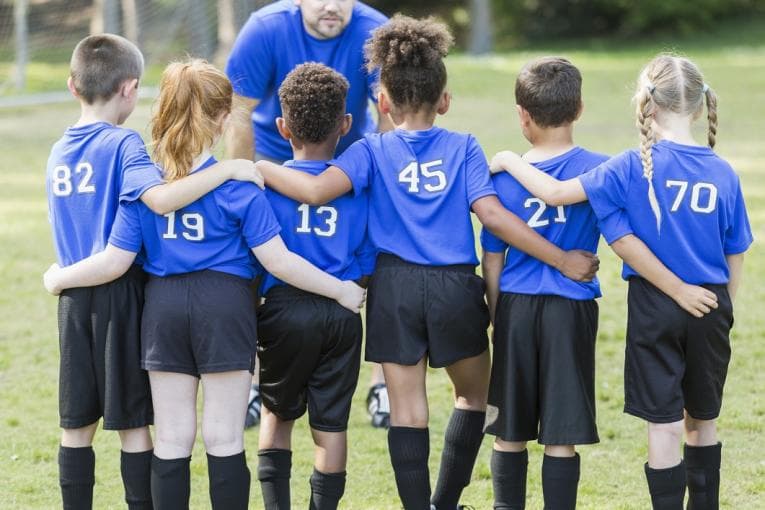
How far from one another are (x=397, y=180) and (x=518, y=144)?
9452mm

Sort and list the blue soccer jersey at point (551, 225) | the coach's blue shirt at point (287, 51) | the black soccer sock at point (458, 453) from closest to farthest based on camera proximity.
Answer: the blue soccer jersey at point (551, 225) → the black soccer sock at point (458, 453) → the coach's blue shirt at point (287, 51)

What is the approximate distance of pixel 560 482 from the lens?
3.64 m

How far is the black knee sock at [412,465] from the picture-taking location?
3746 mm

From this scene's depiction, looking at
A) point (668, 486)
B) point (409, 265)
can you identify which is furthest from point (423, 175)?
point (668, 486)

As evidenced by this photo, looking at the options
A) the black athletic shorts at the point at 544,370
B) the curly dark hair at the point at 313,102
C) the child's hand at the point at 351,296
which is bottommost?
the black athletic shorts at the point at 544,370

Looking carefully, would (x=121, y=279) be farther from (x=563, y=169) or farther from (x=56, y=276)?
(x=563, y=169)

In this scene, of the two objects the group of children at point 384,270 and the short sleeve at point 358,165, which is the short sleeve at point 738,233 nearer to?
the group of children at point 384,270

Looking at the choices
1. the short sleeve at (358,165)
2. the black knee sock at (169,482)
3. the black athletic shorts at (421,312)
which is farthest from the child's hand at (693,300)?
the black knee sock at (169,482)

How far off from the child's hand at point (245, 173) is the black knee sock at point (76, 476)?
1.03m

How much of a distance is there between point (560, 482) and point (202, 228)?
1.36 m

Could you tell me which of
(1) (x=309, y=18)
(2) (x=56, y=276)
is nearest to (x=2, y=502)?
(2) (x=56, y=276)

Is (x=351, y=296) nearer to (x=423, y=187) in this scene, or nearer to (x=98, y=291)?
(x=423, y=187)

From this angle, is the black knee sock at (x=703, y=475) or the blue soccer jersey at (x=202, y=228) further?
the black knee sock at (x=703, y=475)

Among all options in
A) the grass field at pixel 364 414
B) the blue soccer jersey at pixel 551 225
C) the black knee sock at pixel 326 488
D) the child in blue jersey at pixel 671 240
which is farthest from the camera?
the grass field at pixel 364 414
